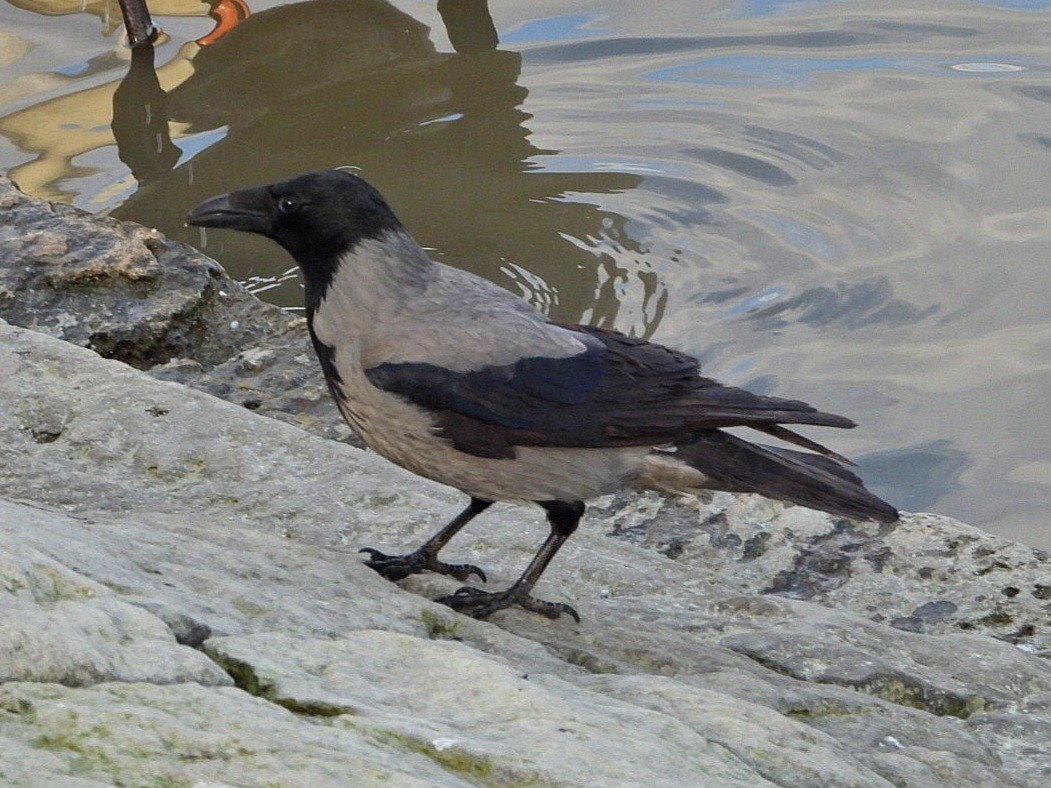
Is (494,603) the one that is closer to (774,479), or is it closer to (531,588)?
(531,588)

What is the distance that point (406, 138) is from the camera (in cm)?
927

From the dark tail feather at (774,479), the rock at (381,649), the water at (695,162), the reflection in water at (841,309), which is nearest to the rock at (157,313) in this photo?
the rock at (381,649)

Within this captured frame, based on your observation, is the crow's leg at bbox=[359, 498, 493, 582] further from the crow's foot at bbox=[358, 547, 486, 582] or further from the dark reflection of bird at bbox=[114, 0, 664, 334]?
the dark reflection of bird at bbox=[114, 0, 664, 334]

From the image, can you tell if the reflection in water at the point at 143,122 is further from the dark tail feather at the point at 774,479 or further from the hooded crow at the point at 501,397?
the dark tail feather at the point at 774,479

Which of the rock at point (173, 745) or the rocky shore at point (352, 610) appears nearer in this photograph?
the rock at point (173, 745)

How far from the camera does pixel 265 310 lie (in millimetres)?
6039

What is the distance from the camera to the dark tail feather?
13.3ft

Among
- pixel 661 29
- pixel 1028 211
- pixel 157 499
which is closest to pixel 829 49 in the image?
pixel 661 29

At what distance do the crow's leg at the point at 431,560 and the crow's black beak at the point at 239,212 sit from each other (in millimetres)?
936

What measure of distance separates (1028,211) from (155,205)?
490 cm

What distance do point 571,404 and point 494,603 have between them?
55cm

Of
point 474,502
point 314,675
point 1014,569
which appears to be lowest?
point 1014,569

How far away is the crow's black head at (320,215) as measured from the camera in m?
4.08

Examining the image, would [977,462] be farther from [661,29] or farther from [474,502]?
[661,29]
